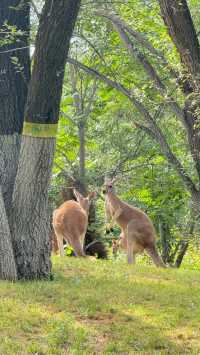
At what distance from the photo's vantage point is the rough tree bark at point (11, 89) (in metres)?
11.9

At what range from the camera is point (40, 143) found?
11.2m

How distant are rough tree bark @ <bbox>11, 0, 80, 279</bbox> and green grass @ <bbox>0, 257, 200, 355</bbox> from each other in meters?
0.57

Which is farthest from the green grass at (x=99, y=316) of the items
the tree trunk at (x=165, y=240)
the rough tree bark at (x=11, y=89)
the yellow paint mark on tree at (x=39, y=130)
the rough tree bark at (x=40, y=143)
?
the tree trunk at (x=165, y=240)

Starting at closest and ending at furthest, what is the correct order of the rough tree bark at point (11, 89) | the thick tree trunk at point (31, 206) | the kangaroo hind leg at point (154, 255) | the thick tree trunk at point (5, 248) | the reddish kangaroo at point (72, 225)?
the thick tree trunk at point (5, 248)
the thick tree trunk at point (31, 206)
the rough tree bark at point (11, 89)
the kangaroo hind leg at point (154, 255)
the reddish kangaroo at point (72, 225)

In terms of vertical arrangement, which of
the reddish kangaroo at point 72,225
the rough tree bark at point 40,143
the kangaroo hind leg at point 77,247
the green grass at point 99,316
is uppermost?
the rough tree bark at point 40,143

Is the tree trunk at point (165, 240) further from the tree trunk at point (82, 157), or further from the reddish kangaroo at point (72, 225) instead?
the reddish kangaroo at point (72, 225)

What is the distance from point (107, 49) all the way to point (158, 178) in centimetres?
843

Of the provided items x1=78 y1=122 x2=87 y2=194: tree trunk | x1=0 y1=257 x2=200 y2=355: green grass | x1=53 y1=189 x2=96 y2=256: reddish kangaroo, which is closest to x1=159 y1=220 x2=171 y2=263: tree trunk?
x1=78 y1=122 x2=87 y2=194: tree trunk

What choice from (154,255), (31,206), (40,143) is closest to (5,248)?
(31,206)

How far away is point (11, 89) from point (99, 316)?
4.37 metres

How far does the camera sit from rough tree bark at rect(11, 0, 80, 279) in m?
10.8

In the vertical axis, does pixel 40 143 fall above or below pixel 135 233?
above

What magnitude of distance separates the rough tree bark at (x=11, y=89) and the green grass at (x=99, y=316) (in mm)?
1940

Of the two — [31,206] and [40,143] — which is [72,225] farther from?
[40,143]
